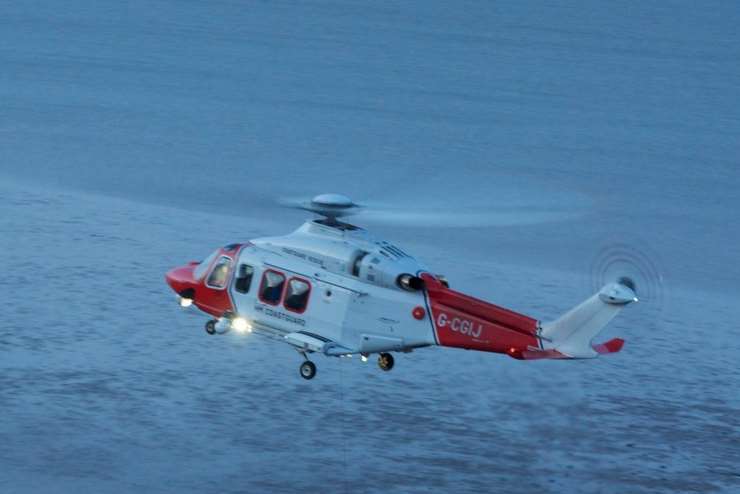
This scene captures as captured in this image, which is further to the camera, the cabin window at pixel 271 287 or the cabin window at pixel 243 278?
the cabin window at pixel 243 278

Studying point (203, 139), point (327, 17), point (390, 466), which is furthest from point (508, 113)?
point (390, 466)

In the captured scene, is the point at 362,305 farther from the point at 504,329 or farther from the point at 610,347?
the point at 610,347

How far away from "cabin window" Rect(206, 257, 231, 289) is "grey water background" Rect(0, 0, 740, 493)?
20.9 ft

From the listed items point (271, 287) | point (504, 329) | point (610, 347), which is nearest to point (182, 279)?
point (271, 287)

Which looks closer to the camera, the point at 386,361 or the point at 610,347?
the point at 610,347

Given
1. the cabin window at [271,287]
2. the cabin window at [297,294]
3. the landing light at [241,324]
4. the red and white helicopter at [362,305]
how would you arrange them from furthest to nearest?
the landing light at [241,324], the cabin window at [271,287], the cabin window at [297,294], the red and white helicopter at [362,305]

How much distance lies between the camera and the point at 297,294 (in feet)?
97.3

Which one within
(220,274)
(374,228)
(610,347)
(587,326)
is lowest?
(610,347)

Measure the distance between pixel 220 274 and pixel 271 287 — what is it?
1.71 metres

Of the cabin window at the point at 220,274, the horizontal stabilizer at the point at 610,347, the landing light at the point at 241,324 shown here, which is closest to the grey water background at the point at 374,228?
the horizontal stabilizer at the point at 610,347

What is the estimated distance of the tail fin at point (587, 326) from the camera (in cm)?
2720

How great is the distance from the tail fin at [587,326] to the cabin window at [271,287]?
6.20 m

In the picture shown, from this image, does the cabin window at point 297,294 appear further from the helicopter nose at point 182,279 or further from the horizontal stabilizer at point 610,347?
the horizontal stabilizer at point 610,347

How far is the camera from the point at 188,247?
5109cm
